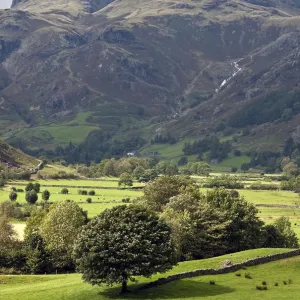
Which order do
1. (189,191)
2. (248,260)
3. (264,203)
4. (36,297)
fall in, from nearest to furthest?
1. (36,297)
2. (248,260)
3. (189,191)
4. (264,203)

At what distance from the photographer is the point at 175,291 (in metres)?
70.2

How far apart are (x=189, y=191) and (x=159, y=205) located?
10550mm

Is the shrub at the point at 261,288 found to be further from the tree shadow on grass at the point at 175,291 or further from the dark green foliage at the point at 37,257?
the dark green foliage at the point at 37,257

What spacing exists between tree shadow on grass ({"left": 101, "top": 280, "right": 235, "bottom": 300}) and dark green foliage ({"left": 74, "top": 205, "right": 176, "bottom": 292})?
1.49 m

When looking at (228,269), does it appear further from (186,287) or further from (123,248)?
(123,248)

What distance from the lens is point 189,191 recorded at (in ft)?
389

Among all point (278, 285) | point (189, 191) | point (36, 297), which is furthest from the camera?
point (189, 191)

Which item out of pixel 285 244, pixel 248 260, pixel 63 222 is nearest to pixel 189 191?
pixel 285 244

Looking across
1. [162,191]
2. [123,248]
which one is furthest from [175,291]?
[162,191]

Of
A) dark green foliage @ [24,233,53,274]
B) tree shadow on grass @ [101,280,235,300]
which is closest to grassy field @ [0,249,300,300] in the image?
tree shadow on grass @ [101,280,235,300]

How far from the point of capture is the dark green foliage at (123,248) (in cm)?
6919

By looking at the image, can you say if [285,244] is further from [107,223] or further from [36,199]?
[36,199]

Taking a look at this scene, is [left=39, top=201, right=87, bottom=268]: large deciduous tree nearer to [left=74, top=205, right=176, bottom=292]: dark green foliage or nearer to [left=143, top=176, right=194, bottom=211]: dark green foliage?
[left=74, top=205, right=176, bottom=292]: dark green foliage

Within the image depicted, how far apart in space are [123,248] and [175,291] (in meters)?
7.33
